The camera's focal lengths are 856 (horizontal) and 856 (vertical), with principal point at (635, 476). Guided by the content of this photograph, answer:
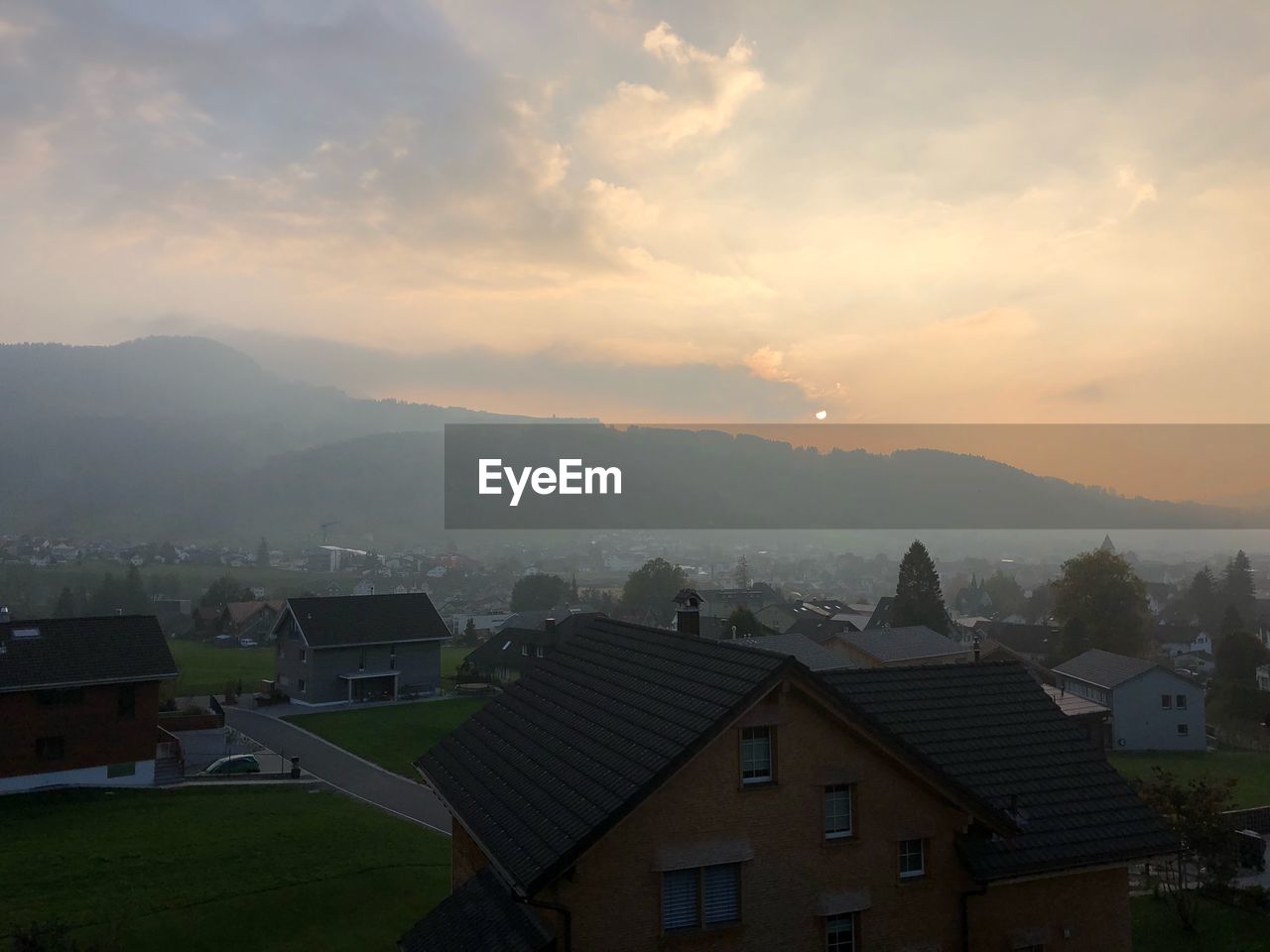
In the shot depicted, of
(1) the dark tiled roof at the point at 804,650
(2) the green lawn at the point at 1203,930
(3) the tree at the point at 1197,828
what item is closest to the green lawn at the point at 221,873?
(2) the green lawn at the point at 1203,930

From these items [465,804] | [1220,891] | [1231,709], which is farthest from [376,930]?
[1231,709]

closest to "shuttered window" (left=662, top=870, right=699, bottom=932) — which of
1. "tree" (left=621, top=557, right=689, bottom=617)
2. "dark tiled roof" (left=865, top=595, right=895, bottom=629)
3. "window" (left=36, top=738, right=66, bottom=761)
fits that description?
"window" (left=36, top=738, right=66, bottom=761)

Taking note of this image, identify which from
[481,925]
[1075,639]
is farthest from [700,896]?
[1075,639]

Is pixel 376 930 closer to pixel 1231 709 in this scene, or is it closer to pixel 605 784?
pixel 605 784

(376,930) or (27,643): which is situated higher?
(27,643)

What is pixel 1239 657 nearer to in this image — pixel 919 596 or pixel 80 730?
pixel 919 596

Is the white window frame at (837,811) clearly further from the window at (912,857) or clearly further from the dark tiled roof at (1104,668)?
the dark tiled roof at (1104,668)

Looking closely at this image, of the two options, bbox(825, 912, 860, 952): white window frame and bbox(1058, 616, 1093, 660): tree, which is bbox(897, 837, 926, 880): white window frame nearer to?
bbox(825, 912, 860, 952): white window frame
